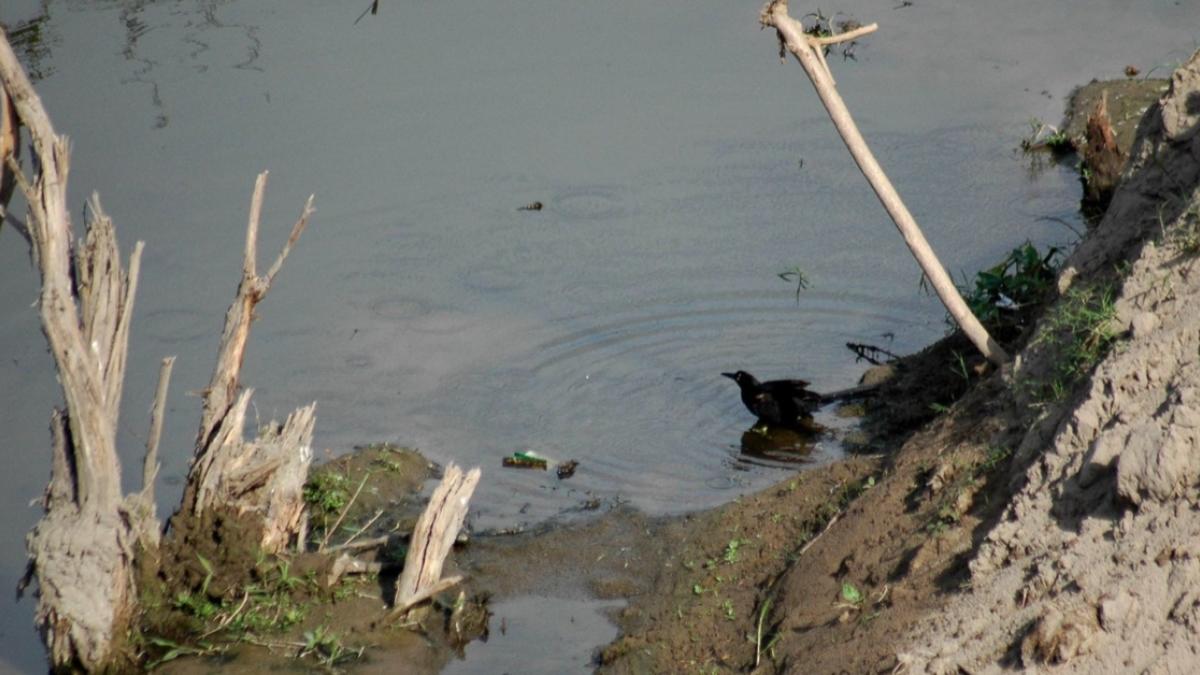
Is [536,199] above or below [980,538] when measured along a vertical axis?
below

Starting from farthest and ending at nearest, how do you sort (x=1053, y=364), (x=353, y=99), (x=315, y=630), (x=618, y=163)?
(x=353, y=99) < (x=618, y=163) < (x=315, y=630) < (x=1053, y=364)

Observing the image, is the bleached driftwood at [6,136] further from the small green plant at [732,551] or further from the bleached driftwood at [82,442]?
the small green plant at [732,551]

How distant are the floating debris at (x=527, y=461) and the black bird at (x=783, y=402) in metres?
1.19

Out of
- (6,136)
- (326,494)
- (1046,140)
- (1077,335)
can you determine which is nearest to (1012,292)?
(1077,335)

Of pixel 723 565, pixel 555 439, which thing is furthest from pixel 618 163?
pixel 723 565

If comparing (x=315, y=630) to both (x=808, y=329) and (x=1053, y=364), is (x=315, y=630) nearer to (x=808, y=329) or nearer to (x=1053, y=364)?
(x=1053, y=364)

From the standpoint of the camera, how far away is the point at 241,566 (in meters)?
6.08

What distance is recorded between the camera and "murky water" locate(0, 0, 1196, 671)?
26.4 ft

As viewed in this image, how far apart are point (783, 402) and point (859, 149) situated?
6.51 feet

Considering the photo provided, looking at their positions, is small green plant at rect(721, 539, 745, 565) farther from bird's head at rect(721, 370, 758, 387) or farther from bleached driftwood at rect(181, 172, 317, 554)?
bleached driftwood at rect(181, 172, 317, 554)

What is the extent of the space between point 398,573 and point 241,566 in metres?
0.69

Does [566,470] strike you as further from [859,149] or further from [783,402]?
[859,149]

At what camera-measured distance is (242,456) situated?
6.11 m

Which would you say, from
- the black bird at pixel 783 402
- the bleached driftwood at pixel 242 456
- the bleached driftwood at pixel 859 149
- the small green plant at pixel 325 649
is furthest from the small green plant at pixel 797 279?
the small green plant at pixel 325 649
